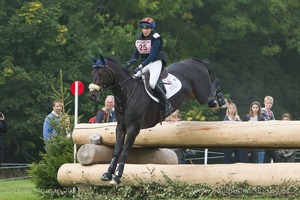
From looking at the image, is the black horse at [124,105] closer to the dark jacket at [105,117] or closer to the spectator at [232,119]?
the dark jacket at [105,117]

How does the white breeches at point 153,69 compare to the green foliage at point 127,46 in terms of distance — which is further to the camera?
the green foliage at point 127,46

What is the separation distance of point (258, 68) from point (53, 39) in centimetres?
936

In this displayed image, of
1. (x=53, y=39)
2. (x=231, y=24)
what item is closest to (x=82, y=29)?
(x=53, y=39)

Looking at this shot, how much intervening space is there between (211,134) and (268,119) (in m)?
3.47

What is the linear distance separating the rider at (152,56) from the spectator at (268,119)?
3.75 m

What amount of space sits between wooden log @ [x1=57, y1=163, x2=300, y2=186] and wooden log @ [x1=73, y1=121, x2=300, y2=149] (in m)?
0.40

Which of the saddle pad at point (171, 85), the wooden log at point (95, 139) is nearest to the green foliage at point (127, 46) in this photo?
the wooden log at point (95, 139)

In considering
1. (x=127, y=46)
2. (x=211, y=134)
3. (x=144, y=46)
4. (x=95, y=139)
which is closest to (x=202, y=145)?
(x=211, y=134)

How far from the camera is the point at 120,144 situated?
13.3 metres

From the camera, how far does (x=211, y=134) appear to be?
13469mm

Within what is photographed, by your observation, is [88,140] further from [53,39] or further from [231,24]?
[231,24]

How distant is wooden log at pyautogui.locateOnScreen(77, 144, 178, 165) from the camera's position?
14.3 metres

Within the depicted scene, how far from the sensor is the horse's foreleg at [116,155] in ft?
42.4

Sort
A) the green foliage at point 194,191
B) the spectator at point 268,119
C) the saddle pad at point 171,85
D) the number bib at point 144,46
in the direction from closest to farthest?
the green foliage at point 194,191, the number bib at point 144,46, the saddle pad at point 171,85, the spectator at point 268,119
